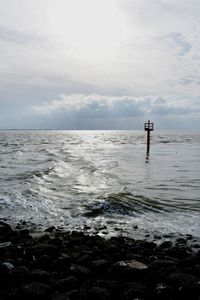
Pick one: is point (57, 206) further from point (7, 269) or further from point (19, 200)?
point (7, 269)

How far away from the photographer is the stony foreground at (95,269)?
582 cm

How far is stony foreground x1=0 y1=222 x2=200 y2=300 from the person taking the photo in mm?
5824

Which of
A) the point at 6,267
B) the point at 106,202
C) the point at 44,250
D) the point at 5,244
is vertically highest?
the point at 6,267

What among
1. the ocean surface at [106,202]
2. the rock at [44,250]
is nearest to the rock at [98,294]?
the rock at [44,250]

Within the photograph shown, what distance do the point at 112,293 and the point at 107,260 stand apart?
1622 millimetres

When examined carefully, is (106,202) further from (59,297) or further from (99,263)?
(59,297)

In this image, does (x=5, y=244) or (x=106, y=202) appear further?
(x=106, y=202)

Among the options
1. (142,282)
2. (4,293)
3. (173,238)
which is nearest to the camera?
(4,293)

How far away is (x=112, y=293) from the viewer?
231 inches

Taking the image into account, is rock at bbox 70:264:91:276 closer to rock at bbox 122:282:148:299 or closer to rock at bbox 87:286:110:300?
rock at bbox 87:286:110:300

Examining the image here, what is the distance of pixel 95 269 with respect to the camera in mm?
7055

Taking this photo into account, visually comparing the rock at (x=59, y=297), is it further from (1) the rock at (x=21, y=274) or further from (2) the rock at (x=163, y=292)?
(2) the rock at (x=163, y=292)

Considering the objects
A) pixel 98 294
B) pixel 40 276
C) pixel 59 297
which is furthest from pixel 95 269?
pixel 59 297

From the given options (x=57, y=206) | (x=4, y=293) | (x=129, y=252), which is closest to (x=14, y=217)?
(x=57, y=206)
